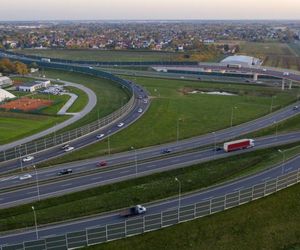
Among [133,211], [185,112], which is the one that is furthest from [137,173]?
[185,112]

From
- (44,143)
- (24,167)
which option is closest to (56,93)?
(44,143)

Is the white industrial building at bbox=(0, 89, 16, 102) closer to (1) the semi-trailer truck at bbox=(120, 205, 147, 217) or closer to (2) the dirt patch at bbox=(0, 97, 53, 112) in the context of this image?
(2) the dirt patch at bbox=(0, 97, 53, 112)

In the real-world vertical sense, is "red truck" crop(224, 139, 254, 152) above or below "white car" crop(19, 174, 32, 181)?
above

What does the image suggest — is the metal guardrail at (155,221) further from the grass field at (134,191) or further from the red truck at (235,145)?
the red truck at (235,145)

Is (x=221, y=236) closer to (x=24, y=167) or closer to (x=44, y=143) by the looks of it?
(x=24, y=167)

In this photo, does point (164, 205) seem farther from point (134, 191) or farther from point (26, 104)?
point (26, 104)

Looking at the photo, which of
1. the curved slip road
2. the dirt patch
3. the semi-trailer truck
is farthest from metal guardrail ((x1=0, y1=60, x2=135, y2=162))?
the semi-trailer truck
